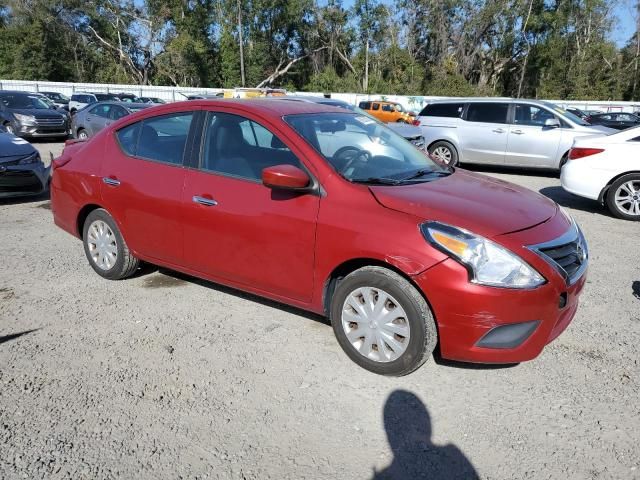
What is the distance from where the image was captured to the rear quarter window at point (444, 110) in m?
11.9

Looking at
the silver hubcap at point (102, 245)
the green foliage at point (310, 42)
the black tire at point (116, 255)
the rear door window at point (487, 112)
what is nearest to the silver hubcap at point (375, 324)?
the black tire at point (116, 255)

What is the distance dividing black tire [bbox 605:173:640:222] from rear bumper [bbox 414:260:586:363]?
5071 millimetres

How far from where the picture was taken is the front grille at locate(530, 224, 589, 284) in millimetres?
2986

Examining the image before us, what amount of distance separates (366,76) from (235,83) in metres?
14.1

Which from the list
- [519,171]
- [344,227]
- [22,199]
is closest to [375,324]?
[344,227]

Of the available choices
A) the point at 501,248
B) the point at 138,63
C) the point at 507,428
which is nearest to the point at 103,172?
the point at 501,248

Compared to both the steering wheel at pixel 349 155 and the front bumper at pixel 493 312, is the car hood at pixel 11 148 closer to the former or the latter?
the steering wheel at pixel 349 155

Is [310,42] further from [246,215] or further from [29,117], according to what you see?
[246,215]

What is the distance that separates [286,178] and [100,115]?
13452 mm

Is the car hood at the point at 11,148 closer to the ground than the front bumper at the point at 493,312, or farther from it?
farther from it

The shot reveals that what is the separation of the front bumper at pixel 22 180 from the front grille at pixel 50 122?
972 centimetres

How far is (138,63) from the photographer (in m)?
59.8

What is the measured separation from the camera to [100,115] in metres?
14.8

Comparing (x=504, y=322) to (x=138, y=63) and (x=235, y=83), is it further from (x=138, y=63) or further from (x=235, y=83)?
(x=138, y=63)
